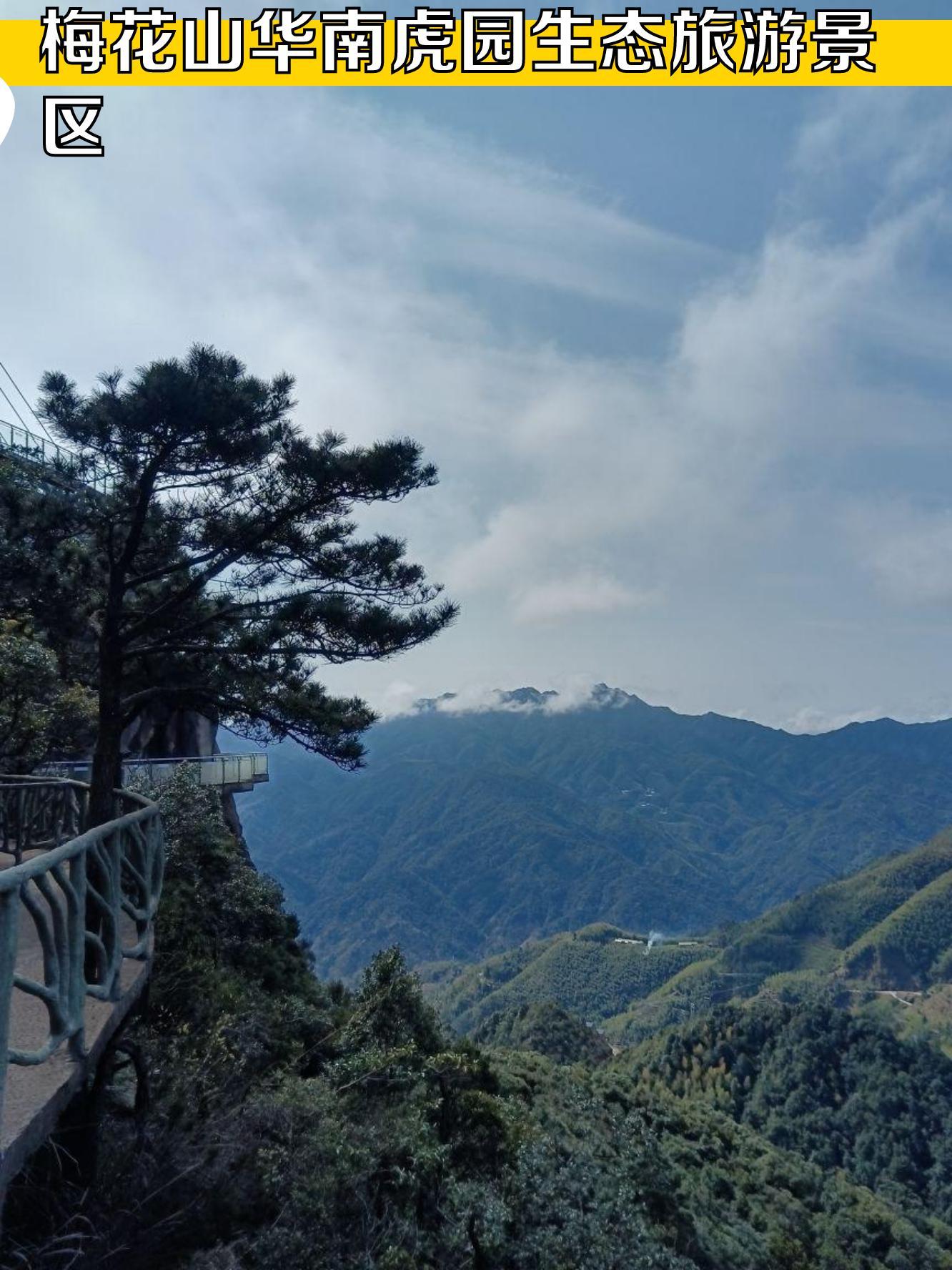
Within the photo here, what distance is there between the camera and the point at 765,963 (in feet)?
458

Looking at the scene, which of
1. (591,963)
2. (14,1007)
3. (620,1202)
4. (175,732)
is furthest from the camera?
(591,963)

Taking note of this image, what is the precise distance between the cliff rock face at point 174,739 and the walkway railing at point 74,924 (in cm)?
1305

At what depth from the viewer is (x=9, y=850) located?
8.91m

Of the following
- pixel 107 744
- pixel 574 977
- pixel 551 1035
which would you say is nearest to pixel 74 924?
pixel 107 744

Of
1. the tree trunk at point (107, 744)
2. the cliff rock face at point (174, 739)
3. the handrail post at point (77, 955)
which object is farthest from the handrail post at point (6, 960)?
the cliff rock face at point (174, 739)

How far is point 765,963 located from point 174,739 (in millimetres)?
138489

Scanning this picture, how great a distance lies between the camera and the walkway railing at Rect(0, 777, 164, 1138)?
2812 millimetres

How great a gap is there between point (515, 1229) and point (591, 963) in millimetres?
143527

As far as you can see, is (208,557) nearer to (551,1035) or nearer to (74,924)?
(74,924)

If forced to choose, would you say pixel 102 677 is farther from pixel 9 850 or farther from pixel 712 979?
pixel 712 979

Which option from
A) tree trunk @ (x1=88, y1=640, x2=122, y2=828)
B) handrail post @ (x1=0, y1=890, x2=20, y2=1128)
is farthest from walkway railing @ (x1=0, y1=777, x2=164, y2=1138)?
tree trunk @ (x1=88, y1=640, x2=122, y2=828)

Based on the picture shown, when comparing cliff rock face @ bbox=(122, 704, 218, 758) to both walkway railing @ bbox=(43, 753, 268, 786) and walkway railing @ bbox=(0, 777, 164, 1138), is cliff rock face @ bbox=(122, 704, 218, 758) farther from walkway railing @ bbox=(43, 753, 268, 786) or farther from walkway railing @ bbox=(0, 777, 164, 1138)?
walkway railing @ bbox=(0, 777, 164, 1138)

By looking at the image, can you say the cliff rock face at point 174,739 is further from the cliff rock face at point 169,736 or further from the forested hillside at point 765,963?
the forested hillside at point 765,963

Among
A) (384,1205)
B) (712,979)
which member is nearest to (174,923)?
(384,1205)
